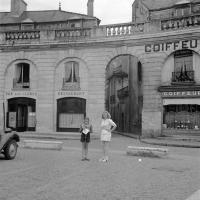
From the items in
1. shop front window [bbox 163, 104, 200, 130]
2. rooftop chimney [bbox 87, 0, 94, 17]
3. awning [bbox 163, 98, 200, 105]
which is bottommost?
shop front window [bbox 163, 104, 200, 130]

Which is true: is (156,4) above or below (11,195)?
above

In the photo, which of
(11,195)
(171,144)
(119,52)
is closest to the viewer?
(11,195)

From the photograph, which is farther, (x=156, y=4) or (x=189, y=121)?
(x=156, y=4)

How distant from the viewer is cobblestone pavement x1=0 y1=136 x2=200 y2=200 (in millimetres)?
7273

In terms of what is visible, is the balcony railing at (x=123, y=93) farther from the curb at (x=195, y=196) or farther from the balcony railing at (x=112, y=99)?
the curb at (x=195, y=196)

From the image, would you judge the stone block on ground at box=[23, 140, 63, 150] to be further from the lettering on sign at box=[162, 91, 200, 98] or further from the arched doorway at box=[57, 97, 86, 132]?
the arched doorway at box=[57, 97, 86, 132]

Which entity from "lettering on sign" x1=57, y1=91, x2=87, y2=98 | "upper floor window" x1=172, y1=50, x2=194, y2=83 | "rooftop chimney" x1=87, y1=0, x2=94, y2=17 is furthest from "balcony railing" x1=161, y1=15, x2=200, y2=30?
"rooftop chimney" x1=87, y1=0, x2=94, y2=17

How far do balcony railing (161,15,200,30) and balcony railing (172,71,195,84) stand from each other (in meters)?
2.86

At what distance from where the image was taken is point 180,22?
24.9 m

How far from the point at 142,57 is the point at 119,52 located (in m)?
1.67

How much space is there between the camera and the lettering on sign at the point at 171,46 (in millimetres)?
24609

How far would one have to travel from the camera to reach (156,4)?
38.8 m

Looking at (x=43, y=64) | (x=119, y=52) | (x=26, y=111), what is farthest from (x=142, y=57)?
(x=26, y=111)

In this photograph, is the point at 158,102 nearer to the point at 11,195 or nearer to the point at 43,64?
the point at 43,64
